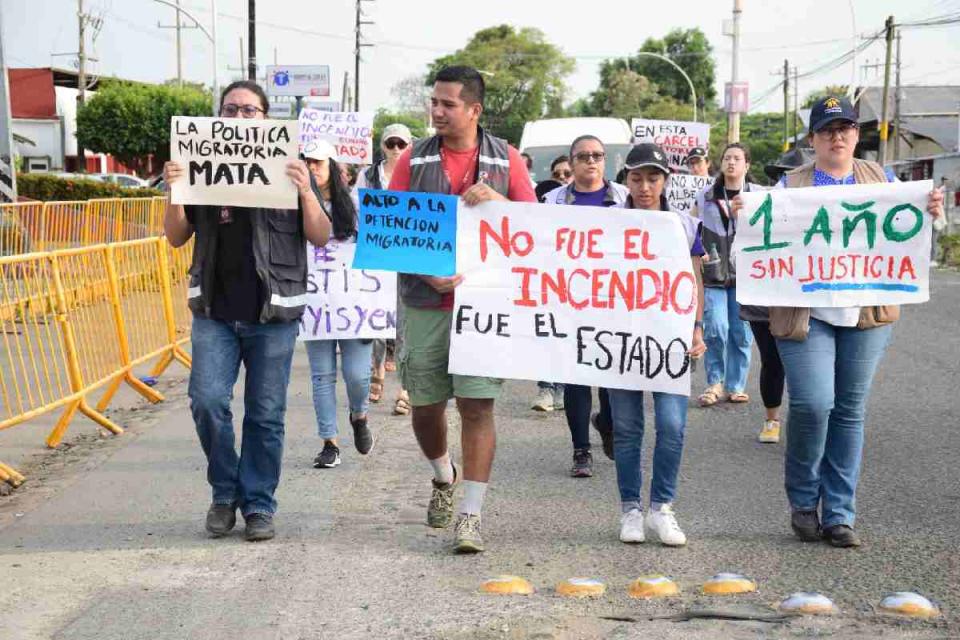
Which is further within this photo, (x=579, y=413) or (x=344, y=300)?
(x=344, y=300)

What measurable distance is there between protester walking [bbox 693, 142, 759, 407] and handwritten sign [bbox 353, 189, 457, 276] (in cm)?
397

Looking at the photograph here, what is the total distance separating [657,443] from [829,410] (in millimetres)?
767

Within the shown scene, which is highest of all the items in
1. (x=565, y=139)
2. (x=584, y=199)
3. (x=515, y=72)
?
(x=515, y=72)

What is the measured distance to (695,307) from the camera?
19.9 feet

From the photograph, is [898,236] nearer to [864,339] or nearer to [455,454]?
[864,339]

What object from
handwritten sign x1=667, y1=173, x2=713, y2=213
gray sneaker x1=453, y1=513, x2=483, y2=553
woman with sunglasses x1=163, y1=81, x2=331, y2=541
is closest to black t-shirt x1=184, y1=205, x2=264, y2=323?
woman with sunglasses x1=163, y1=81, x2=331, y2=541

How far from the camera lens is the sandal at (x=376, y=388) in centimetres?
1042

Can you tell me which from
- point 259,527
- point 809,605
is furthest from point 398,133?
point 809,605

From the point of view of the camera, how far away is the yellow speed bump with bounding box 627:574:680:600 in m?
5.08

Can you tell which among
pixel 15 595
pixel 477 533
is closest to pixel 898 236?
pixel 477 533

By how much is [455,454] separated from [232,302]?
2749 millimetres

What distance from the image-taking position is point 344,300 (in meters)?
8.26

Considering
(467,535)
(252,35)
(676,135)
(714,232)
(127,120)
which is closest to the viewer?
(467,535)

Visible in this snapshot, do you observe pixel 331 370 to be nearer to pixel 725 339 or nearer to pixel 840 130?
pixel 840 130
